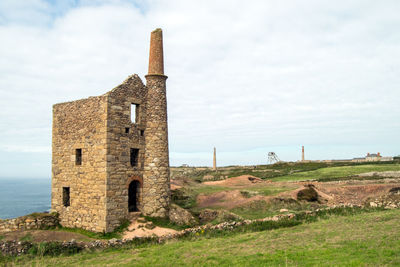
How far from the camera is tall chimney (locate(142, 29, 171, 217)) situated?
2130 centimetres

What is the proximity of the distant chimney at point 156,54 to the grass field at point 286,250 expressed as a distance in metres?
12.0

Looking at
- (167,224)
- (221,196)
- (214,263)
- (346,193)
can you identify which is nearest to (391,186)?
(346,193)

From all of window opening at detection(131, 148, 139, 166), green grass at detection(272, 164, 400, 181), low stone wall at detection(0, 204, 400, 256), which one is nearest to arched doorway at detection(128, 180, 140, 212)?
window opening at detection(131, 148, 139, 166)

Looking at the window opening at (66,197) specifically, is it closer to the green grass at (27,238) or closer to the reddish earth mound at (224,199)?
the green grass at (27,238)

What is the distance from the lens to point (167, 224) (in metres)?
20.4

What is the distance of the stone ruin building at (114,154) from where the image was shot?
765 inches

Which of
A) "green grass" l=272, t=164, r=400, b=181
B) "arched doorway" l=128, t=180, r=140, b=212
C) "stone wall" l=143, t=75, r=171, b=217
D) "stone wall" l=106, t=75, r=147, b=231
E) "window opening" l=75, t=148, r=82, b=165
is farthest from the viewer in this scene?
"green grass" l=272, t=164, r=400, b=181

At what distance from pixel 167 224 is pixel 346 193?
13.1 metres

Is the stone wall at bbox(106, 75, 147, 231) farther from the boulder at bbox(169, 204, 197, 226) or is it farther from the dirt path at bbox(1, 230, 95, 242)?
the boulder at bbox(169, 204, 197, 226)

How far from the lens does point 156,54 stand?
2216 centimetres

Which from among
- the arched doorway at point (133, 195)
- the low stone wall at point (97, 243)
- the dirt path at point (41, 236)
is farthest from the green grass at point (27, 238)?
the arched doorway at point (133, 195)

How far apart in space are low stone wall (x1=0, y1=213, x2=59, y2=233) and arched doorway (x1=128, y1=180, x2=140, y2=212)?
17.2ft

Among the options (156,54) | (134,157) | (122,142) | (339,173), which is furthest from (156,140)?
(339,173)

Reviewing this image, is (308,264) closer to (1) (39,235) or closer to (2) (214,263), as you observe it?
(2) (214,263)
